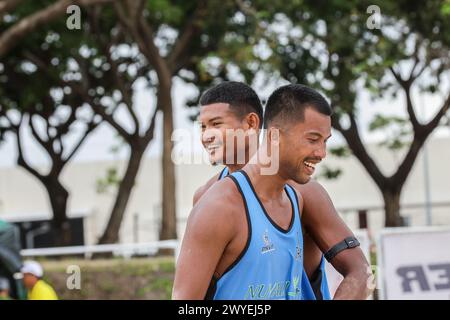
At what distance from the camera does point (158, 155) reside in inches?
1463

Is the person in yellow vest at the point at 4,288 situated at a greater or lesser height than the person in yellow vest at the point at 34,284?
greater

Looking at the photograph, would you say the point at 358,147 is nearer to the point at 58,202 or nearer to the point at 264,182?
the point at 58,202

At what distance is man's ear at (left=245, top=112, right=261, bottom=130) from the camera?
388cm

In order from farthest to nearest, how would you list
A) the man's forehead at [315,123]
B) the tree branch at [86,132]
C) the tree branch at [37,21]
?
1. the tree branch at [86,132]
2. the tree branch at [37,21]
3. the man's forehead at [315,123]

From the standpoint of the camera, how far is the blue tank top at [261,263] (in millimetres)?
3076

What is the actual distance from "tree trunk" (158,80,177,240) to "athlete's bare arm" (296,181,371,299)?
14795mm

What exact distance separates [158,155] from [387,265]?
28.3 metres

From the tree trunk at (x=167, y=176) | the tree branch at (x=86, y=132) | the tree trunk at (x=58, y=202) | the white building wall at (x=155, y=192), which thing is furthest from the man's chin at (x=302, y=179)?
the white building wall at (x=155, y=192)

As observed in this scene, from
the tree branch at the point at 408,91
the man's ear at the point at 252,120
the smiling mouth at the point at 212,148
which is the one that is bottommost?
the smiling mouth at the point at 212,148

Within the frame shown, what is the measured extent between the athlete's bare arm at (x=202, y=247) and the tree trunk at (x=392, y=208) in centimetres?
1892

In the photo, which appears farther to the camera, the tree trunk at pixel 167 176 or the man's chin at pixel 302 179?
the tree trunk at pixel 167 176

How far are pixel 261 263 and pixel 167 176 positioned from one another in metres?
15.6

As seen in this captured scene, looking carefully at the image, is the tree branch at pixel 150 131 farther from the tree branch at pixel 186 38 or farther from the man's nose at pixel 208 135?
the man's nose at pixel 208 135

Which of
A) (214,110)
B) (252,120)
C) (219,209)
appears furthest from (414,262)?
(219,209)
